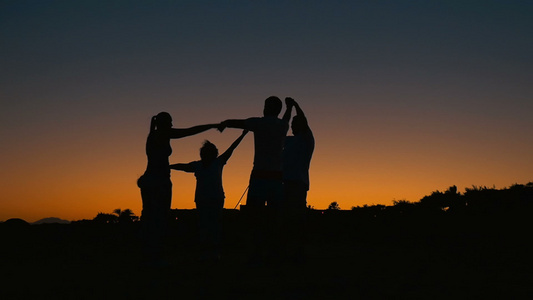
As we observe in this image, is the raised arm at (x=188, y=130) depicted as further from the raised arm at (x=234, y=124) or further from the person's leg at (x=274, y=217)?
the person's leg at (x=274, y=217)

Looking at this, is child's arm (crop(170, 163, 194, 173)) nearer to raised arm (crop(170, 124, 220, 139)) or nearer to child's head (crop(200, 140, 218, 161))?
child's head (crop(200, 140, 218, 161))

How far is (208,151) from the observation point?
28.8 ft

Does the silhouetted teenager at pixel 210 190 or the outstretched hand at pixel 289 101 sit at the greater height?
the outstretched hand at pixel 289 101

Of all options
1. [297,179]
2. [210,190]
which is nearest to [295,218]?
[297,179]

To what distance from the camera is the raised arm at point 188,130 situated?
7.03 meters

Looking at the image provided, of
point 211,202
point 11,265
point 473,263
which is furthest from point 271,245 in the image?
point 11,265

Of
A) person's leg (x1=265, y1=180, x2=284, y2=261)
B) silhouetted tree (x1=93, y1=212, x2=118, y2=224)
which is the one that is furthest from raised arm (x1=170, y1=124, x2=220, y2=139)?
silhouetted tree (x1=93, y1=212, x2=118, y2=224)

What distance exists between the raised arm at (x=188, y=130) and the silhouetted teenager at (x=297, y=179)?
4.01 ft

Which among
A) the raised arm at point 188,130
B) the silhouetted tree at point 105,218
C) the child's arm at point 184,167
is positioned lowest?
the silhouetted tree at point 105,218

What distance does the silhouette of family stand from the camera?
6633mm

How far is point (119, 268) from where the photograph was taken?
23.8ft

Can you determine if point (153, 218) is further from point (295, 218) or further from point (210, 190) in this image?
point (295, 218)

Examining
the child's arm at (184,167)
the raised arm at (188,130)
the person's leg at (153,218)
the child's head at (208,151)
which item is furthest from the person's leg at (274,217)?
the child's arm at (184,167)

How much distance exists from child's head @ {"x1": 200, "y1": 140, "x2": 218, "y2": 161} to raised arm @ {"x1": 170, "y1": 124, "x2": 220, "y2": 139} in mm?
1661
